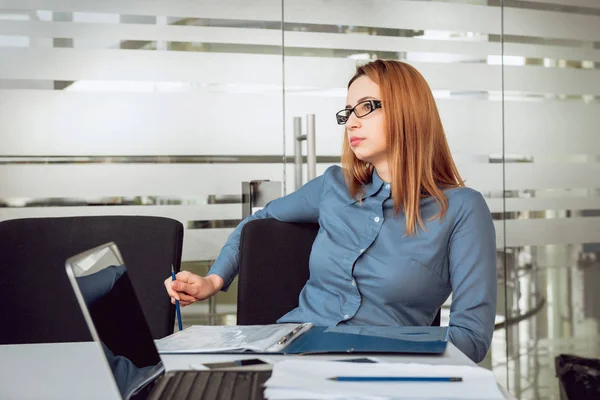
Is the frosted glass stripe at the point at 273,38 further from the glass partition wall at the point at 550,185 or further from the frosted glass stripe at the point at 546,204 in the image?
the frosted glass stripe at the point at 546,204

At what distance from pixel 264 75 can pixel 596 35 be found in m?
1.86

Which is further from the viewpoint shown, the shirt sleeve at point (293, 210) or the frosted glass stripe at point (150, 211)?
the frosted glass stripe at point (150, 211)

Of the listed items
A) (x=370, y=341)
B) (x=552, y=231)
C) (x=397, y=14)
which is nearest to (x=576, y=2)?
(x=397, y=14)

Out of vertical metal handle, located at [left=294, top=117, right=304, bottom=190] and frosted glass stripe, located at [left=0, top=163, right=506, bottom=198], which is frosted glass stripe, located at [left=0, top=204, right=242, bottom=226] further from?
vertical metal handle, located at [left=294, top=117, right=304, bottom=190]

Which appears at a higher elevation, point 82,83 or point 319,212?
point 82,83

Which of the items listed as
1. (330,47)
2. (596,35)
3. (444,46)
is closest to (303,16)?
(330,47)

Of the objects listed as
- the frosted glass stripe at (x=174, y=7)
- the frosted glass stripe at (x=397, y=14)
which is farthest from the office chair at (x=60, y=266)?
the frosted glass stripe at (x=397, y=14)

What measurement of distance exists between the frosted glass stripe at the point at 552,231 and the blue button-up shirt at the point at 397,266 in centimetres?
213

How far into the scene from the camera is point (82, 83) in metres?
3.25

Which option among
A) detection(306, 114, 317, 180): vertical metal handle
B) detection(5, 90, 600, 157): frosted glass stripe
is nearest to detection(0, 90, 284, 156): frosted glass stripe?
detection(5, 90, 600, 157): frosted glass stripe

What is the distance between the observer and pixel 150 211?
3309 mm

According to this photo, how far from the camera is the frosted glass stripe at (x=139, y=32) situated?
3.19 m

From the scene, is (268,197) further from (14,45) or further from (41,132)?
(14,45)

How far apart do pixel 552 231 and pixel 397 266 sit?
7.87 feet
